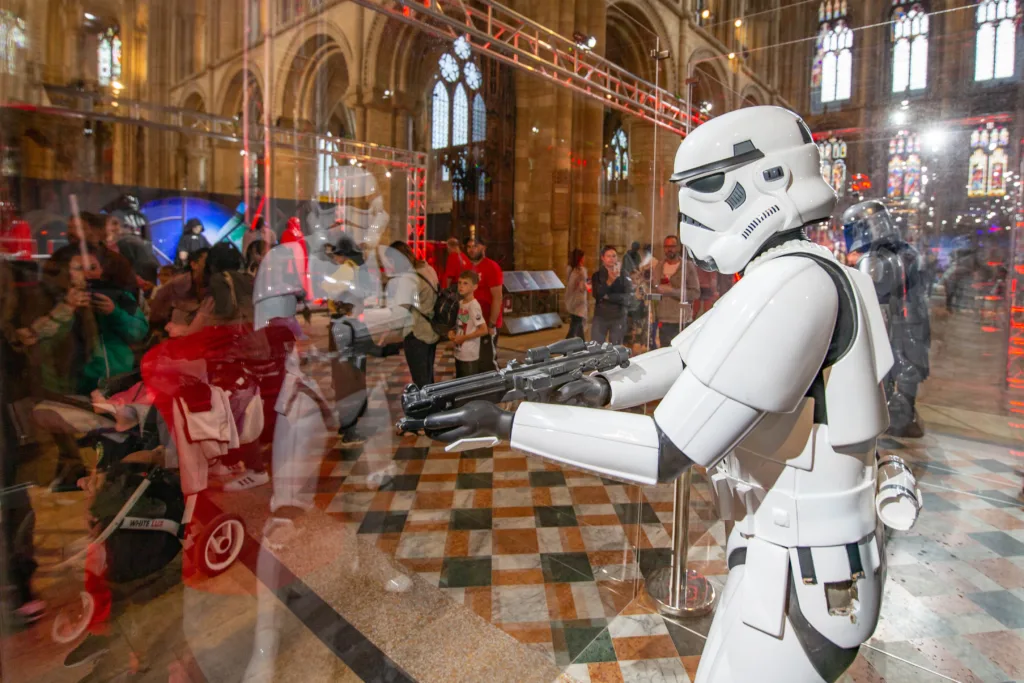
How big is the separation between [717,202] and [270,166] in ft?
6.85

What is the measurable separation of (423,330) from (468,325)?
0.60 ft

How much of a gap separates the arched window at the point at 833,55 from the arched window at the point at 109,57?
3.49 meters

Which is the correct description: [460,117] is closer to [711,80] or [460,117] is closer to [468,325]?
[468,325]

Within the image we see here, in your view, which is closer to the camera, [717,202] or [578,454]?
[578,454]

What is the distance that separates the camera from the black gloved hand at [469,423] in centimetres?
99

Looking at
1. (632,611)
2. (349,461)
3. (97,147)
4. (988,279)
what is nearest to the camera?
(97,147)

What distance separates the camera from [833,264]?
3.22ft

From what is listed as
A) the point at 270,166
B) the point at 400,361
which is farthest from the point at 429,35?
the point at 400,361

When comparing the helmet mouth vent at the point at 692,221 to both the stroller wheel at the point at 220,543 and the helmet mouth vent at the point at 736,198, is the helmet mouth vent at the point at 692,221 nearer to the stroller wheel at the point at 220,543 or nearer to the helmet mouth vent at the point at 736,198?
the helmet mouth vent at the point at 736,198

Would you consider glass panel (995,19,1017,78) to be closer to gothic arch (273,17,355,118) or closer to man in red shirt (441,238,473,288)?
man in red shirt (441,238,473,288)

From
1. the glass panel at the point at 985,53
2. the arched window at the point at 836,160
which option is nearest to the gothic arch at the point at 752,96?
the arched window at the point at 836,160

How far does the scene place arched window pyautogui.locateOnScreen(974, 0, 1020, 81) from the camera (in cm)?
254

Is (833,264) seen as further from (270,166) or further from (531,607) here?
(270,166)

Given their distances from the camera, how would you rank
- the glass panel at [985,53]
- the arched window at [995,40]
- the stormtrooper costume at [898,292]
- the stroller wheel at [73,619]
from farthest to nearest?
1. the stormtrooper costume at [898,292]
2. the glass panel at [985,53]
3. the arched window at [995,40]
4. the stroller wheel at [73,619]
